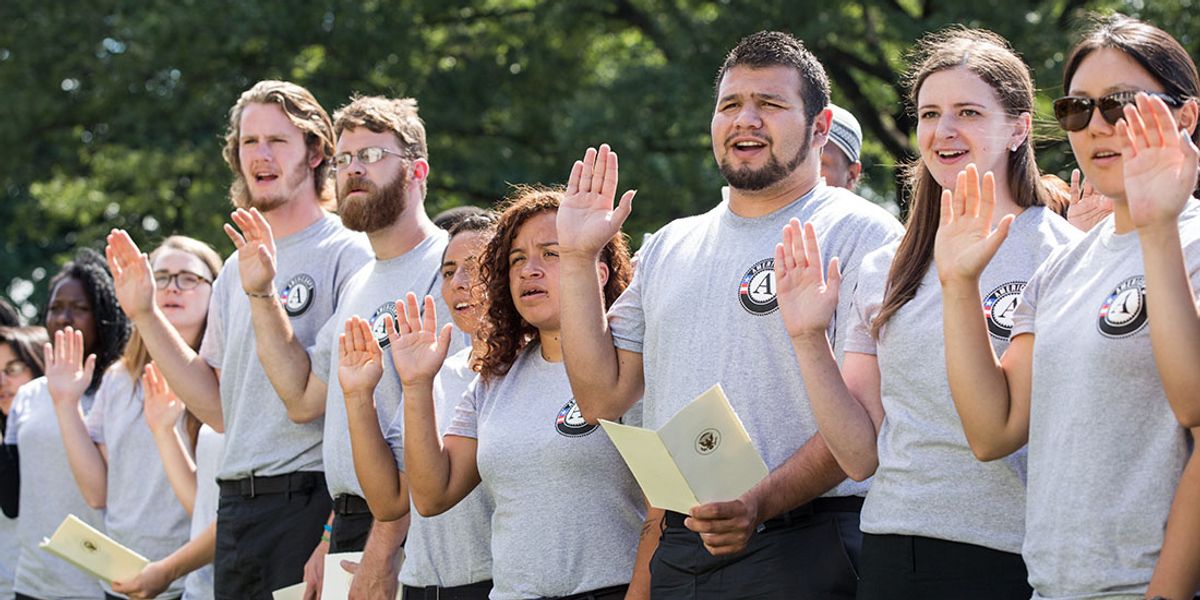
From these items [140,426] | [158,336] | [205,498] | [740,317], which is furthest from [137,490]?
[740,317]

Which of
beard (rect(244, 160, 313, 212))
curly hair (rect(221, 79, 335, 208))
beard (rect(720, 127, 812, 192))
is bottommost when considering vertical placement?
beard (rect(720, 127, 812, 192))

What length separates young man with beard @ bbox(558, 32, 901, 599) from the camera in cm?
396

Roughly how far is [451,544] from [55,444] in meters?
3.65

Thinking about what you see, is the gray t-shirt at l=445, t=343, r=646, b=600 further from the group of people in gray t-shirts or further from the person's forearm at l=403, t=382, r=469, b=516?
the person's forearm at l=403, t=382, r=469, b=516

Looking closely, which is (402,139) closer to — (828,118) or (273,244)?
(273,244)

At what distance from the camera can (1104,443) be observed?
120 inches

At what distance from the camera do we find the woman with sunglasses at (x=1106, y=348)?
2945 mm

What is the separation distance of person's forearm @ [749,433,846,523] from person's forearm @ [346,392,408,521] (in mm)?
1555

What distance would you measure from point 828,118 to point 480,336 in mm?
1268

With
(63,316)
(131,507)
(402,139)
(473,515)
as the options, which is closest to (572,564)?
(473,515)

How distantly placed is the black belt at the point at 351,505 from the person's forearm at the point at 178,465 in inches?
63.8

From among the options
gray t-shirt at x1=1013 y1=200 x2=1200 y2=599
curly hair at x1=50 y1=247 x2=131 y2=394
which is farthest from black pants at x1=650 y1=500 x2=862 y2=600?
curly hair at x1=50 y1=247 x2=131 y2=394

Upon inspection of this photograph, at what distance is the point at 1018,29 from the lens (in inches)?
510

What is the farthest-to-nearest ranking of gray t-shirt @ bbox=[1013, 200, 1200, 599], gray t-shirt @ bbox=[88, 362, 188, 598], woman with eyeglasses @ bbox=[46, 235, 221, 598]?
gray t-shirt @ bbox=[88, 362, 188, 598], woman with eyeglasses @ bbox=[46, 235, 221, 598], gray t-shirt @ bbox=[1013, 200, 1200, 599]
